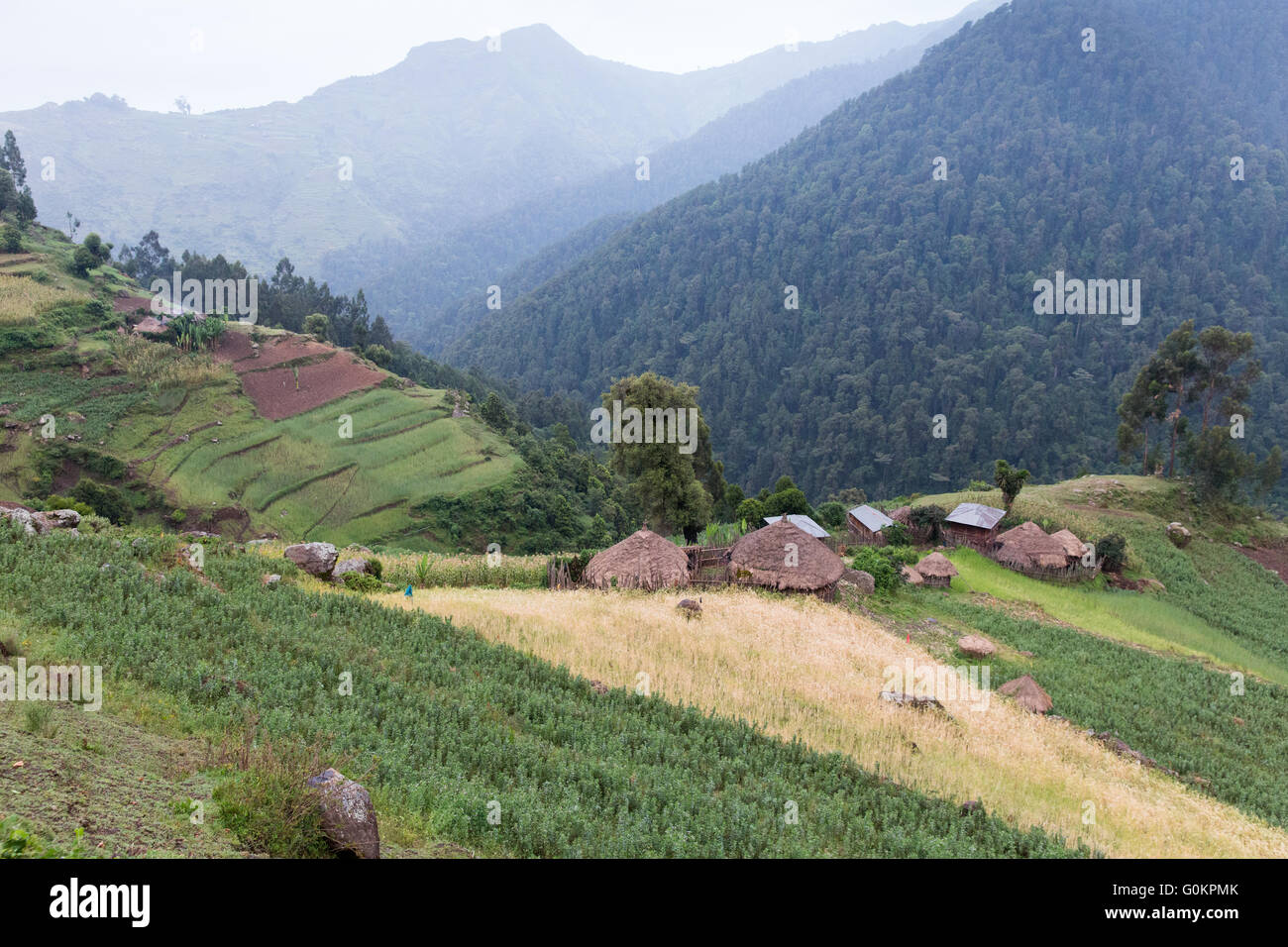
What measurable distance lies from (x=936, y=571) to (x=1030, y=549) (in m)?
5.83

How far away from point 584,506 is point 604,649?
3759 centimetres

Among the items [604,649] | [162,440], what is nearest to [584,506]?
[162,440]

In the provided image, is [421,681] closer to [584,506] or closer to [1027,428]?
[584,506]

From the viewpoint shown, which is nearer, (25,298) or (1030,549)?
A: (1030,549)

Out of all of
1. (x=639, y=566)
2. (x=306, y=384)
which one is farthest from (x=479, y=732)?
(x=306, y=384)

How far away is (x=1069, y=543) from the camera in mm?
32156

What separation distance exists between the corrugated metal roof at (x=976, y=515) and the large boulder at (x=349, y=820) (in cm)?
3509

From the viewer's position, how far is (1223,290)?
118 m

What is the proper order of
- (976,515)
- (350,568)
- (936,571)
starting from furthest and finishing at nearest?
1. (976,515)
2. (936,571)
3. (350,568)

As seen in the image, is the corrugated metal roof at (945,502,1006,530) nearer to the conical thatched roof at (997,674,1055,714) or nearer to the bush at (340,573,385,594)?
the conical thatched roof at (997,674,1055,714)

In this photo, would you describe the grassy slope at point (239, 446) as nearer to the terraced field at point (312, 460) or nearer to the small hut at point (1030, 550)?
the terraced field at point (312, 460)

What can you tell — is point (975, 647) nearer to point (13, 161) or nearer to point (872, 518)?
point (872, 518)

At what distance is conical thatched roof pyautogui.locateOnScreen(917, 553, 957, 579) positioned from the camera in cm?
3023

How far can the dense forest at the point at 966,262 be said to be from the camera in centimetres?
10694
